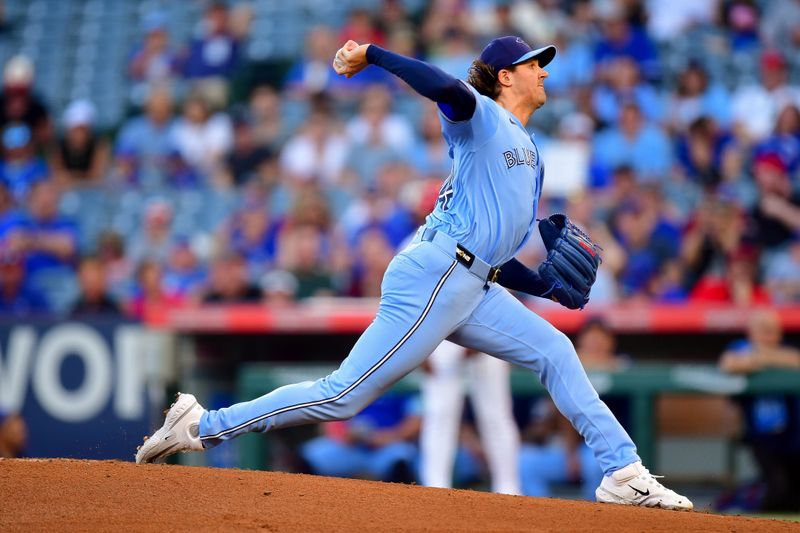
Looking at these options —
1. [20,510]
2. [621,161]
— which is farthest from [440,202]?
[621,161]

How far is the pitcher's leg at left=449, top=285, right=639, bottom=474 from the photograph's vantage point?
461cm

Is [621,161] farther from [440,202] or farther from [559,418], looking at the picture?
[440,202]

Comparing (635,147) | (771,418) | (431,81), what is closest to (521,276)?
(431,81)

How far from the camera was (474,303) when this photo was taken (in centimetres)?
455

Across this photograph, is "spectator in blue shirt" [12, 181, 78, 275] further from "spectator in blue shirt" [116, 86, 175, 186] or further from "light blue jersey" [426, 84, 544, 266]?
"light blue jersey" [426, 84, 544, 266]

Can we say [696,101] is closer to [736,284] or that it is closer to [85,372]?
[736,284]

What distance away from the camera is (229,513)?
4.27 m

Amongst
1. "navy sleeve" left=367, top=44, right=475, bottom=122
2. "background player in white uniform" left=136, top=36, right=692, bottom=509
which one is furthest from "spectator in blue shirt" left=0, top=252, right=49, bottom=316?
"navy sleeve" left=367, top=44, right=475, bottom=122

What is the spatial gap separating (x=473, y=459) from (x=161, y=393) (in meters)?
2.37

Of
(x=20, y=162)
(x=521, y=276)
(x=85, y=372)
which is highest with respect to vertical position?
(x=20, y=162)

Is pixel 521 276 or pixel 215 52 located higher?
pixel 215 52

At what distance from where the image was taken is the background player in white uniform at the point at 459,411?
24.6ft

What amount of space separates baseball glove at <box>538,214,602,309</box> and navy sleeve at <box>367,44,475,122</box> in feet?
2.60

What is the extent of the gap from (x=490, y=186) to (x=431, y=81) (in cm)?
57
